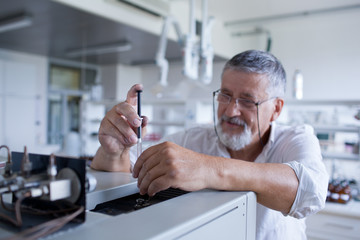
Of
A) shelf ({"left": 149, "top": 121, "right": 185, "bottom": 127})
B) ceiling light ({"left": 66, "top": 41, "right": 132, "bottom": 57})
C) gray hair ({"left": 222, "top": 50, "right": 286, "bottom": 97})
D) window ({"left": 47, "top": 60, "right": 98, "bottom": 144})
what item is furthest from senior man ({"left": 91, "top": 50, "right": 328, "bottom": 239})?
window ({"left": 47, "top": 60, "right": 98, "bottom": 144})

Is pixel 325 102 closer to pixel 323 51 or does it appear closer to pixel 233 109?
pixel 233 109

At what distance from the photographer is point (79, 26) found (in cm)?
357

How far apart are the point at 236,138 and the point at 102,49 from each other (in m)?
3.81

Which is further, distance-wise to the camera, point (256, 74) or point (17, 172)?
point (256, 74)

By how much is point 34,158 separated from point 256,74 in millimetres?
822

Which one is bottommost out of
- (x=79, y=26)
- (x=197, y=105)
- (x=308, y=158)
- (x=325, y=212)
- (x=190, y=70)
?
(x=325, y=212)

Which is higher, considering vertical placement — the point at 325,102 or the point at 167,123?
the point at 325,102

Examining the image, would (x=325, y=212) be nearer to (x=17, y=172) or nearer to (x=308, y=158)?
(x=308, y=158)

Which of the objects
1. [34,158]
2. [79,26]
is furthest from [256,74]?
[79,26]

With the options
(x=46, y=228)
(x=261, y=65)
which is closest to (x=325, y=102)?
(x=261, y=65)

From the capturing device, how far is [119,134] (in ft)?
2.60

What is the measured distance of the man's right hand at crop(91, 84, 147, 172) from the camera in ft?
2.33

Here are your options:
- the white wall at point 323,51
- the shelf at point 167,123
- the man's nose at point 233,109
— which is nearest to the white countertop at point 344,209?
the man's nose at point 233,109

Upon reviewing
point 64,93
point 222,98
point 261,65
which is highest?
point 64,93
